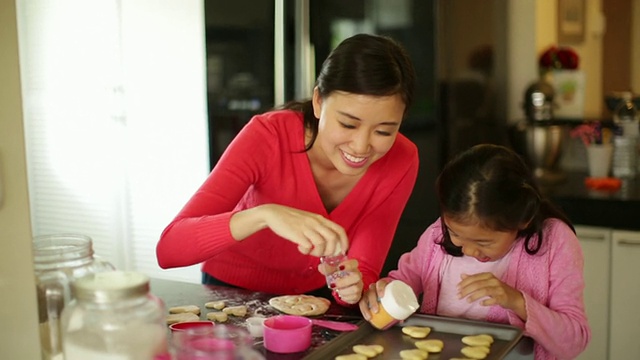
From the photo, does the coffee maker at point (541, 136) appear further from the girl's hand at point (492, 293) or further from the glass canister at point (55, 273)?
the glass canister at point (55, 273)

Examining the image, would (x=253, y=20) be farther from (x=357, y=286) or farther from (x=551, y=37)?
(x=357, y=286)

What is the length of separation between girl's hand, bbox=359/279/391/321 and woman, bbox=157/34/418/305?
28mm

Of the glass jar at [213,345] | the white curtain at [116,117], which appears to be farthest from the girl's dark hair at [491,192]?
the white curtain at [116,117]

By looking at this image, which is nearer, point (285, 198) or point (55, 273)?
point (55, 273)

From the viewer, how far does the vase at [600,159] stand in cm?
305

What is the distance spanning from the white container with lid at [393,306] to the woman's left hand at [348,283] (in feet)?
0.26

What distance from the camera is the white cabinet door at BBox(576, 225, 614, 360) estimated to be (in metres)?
2.68

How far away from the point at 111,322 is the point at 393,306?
1.94 ft

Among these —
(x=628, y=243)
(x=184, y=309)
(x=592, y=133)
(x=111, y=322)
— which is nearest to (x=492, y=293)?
(x=184, y=309)

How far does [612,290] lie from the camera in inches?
105

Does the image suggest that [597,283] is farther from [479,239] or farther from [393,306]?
[393,306]

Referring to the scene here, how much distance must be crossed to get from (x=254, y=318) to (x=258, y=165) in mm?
396

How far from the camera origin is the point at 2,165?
3.12 ft

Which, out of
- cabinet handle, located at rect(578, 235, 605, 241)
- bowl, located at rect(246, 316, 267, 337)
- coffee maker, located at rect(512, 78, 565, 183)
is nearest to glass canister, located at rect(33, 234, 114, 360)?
bowl, located at rect(246, 316, 267, 337)
